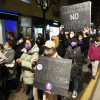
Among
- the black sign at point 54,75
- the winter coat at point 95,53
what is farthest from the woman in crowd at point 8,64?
the winter coat at point 95,53

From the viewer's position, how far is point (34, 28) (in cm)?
1305

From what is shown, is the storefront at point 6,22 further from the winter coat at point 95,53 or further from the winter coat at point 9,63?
the winter coat at point 95,53

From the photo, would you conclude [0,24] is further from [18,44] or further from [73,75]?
[73,75]

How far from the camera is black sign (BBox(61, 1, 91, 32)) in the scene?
3781 mm

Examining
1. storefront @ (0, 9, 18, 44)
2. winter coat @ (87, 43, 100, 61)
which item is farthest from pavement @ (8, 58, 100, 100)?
storefront @ (0, 9, 18, 44)

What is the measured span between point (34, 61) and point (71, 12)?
2086 mm

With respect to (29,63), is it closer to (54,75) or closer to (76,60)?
(54,75)

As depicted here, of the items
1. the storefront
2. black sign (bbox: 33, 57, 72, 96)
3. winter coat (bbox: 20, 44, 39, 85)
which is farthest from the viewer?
the storefront

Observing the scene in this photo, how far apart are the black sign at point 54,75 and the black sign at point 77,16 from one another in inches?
69.0

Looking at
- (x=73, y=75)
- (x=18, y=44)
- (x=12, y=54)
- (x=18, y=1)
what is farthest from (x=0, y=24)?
(x=73, y=75)

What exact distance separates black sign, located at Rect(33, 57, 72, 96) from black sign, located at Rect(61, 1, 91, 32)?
5.75 feet

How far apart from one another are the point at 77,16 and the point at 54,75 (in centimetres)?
223

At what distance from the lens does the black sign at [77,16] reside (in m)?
3.78

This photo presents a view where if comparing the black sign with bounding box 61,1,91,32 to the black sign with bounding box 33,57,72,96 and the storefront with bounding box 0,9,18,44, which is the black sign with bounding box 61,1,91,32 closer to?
the black sign with bounding box 33,57,72,96
